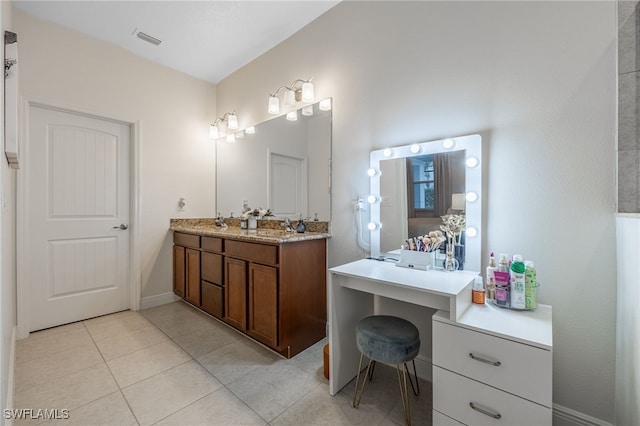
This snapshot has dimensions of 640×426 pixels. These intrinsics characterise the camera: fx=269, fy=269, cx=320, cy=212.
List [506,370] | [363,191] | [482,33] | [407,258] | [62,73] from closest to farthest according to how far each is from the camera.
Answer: [506,370] < [482,33] < [407,258] < [363,191] < [62,73]

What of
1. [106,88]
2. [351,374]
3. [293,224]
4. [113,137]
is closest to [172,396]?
[351,374]

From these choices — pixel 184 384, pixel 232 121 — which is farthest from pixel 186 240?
pixel 184 384

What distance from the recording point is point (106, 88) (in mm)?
2750

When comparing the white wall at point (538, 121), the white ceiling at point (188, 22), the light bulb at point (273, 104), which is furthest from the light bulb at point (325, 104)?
the white ceiling at point (188, 22)

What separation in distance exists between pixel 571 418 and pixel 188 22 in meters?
3.83

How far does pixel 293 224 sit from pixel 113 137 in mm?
2157

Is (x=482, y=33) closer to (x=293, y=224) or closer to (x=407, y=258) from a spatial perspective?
(x=407, y=258)

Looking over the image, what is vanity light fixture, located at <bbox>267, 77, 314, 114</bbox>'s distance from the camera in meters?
2.40

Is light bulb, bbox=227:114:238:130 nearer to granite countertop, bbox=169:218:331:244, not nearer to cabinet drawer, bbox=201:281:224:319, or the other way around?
granite countertop, bbox=169:218:331:244

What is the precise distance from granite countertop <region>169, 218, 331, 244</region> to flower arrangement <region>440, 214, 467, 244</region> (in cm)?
96

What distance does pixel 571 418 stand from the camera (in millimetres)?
1319

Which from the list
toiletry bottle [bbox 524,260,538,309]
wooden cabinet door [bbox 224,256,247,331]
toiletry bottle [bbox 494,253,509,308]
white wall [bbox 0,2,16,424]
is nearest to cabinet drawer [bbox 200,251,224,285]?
wooden cabinet door [bbox 224,256,247,331]

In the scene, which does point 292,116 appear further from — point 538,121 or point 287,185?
point 538,121

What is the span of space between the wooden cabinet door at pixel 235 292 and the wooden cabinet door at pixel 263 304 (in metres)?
0.08
